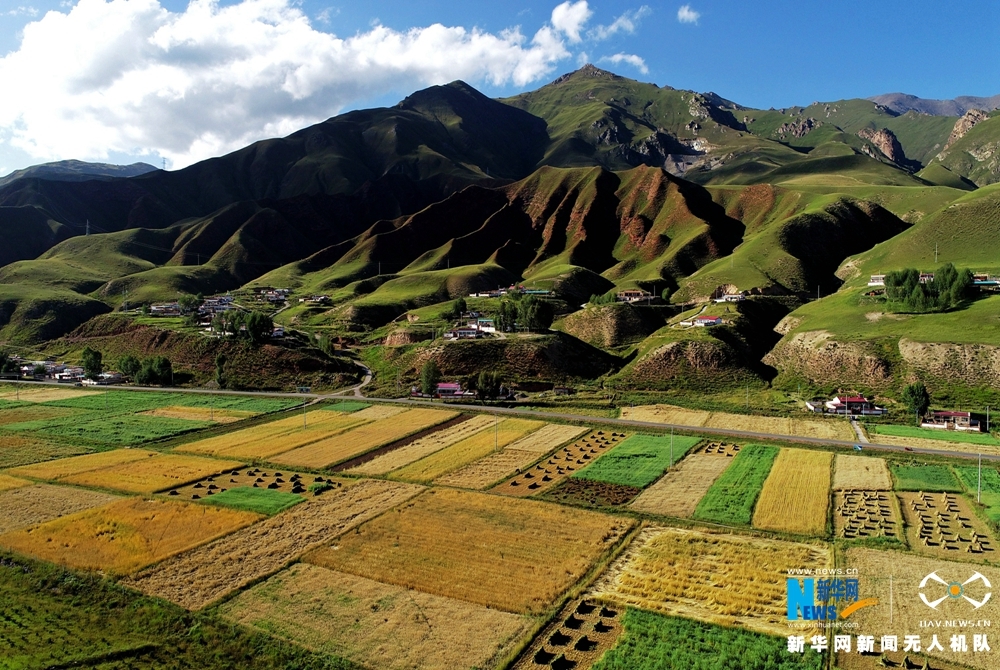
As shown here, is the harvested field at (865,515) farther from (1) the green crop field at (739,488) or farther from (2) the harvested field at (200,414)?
(2) the harvested field at (200,414)

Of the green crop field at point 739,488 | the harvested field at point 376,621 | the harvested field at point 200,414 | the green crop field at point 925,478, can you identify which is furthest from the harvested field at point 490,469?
the harvested field at point 200,414

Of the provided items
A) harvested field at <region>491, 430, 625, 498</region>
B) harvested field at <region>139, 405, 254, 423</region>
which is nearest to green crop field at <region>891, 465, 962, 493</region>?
harvested field at <region>491, 430, 625, 498</region>

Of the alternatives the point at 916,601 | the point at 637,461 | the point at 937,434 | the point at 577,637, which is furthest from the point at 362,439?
the point at 937,434

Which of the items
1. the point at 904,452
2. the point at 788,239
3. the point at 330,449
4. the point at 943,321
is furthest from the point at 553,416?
the point at 788,239

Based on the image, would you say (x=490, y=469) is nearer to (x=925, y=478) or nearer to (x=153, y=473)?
(x=153, y=473)

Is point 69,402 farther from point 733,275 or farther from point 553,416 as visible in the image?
point 733,275

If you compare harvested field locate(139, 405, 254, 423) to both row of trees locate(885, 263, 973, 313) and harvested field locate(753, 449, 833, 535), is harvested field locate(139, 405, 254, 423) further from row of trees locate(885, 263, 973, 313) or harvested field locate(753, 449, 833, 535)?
row of trees locate(885, 263, 973, 313)
